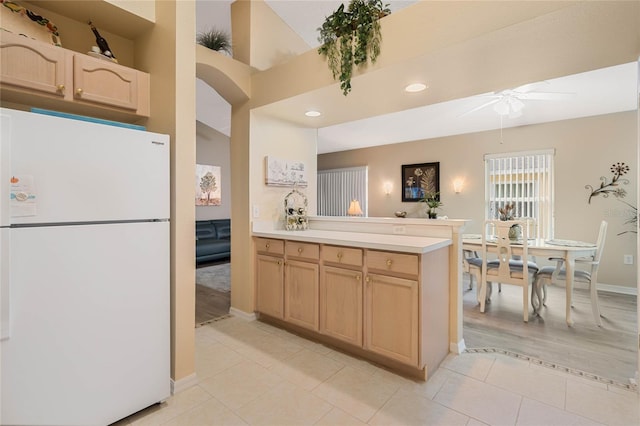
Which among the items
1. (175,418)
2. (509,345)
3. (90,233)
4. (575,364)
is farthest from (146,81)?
(575,364)

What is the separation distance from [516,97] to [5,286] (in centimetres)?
470

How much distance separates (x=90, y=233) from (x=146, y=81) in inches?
44.8

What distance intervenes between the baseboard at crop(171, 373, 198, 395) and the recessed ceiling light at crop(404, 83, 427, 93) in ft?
8.66

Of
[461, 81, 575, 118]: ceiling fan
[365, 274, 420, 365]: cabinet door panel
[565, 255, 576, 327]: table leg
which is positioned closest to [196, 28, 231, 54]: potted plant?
[365, 274, 420, 365]: cabinet door panel

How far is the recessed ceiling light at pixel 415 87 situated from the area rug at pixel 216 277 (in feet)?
11.2

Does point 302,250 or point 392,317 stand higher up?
point 302,250

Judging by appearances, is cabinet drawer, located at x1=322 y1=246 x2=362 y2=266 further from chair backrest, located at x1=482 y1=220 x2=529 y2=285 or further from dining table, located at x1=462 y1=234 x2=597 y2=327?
dining table, located at x1=462 y1=234 x2=597 y2=327

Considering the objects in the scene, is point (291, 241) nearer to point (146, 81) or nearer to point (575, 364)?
point (146, 81)

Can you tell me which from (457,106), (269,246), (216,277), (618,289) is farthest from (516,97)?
(216,277)

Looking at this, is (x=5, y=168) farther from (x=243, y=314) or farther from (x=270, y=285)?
(x=243, y=314)

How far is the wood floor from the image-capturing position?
2305mm

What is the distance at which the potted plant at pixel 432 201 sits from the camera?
5727 mm

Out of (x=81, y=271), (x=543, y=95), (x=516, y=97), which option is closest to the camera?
(x=81, y=271)

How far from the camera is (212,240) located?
6.64 metres
